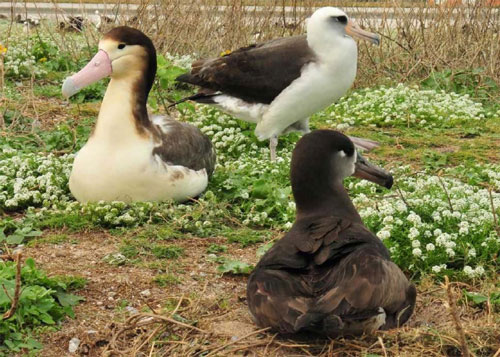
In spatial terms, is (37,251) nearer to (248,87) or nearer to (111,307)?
(111,307)

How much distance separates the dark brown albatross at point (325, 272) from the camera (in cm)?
392

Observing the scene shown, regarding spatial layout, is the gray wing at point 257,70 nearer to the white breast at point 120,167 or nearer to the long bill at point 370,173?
the white breast at point 120,167

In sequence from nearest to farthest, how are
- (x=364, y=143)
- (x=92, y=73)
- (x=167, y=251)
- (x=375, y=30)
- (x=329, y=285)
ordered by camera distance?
1. (x=329, y=285)
2. (x=167, y=251)
3. (x=92, y=73)
4. (x=364, y=143)
5. (x=375, y=30)

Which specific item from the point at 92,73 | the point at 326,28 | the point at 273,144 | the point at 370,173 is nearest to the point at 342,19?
the point at 326,28

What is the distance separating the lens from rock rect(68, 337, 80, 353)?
14.0ft

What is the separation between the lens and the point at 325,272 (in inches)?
163

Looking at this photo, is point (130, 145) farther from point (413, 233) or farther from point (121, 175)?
point (413, 233)

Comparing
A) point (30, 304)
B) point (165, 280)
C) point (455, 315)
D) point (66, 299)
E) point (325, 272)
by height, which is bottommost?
point (165, 280)

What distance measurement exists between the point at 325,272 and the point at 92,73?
2.80 meters

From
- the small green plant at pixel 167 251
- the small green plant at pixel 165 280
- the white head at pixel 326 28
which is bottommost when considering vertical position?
the small green plant at pixel 167 251

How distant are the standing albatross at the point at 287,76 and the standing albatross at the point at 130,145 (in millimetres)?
1430

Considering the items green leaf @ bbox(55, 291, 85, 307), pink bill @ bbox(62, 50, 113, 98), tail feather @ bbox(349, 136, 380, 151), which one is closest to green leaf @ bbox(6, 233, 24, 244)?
green leaf @ bbox(55, 291, 85, 307)

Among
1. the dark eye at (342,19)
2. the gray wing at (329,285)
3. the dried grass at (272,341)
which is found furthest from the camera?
the dark eye at (342,19)

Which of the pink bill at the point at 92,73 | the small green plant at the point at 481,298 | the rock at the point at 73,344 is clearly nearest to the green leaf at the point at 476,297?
the small green plant at the point at 481,298
